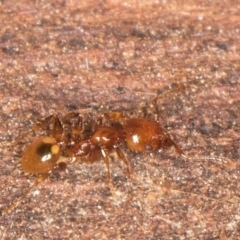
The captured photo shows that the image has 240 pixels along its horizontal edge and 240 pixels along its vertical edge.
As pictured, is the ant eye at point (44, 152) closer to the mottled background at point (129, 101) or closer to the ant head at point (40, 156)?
the ant head at point (40, 156)

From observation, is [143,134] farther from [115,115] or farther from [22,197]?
[22,197]

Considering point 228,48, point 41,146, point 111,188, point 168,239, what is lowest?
point 168,239

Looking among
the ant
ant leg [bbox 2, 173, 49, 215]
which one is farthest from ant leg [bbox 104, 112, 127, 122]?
ant leg [bbox 2, 173, 49, 215]

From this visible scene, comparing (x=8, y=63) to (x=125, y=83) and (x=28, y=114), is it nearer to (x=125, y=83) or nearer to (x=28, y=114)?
(x=28, y=114)

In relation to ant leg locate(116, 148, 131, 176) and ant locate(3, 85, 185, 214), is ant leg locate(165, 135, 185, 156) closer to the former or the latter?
ant locate(3, 85, 185, 214)

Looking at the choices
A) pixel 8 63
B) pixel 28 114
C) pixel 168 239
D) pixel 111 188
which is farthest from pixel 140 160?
pixel 8 63
